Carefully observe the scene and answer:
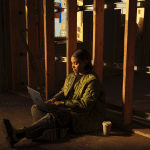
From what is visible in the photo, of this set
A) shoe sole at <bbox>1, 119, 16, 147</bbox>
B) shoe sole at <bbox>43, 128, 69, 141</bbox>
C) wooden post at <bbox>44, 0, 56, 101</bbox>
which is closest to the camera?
shoe sole at <bbox>1, 119, 16, 147</bbox>

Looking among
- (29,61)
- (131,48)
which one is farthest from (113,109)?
(29,61)

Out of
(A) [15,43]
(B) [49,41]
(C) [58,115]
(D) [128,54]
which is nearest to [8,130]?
(C) [58,115]

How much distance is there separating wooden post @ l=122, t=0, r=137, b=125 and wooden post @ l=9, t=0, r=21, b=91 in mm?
2988

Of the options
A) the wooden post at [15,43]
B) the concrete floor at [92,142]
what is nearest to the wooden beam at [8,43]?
the wooden post at [15,43]

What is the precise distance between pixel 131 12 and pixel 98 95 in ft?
3.68

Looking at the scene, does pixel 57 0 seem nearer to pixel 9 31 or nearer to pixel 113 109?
pixel 9 31

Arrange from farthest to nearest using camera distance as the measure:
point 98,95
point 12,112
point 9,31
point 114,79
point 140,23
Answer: point 140,23 → point 114,79 → point 9,31 → point 12,112 → point 98,95

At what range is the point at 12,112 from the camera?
416 cm

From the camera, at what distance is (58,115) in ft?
9.93

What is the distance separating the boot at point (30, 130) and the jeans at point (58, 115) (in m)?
0.08

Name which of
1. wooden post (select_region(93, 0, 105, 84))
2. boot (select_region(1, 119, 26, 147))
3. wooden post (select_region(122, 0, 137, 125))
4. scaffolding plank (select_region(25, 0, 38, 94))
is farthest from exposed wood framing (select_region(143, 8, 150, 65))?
boot (select_region(1, 119, 26, 147))

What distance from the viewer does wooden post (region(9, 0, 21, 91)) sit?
17.4 feet

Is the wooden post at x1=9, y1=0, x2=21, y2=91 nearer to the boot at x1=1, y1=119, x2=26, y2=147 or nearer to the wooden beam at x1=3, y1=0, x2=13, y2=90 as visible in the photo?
the wooden beam at x1=3, y1=0, x2=13, y2=90

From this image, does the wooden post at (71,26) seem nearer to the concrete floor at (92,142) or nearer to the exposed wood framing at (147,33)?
the concrete floor at (92,142)
